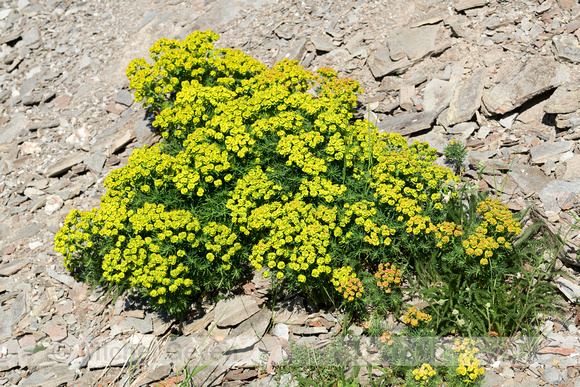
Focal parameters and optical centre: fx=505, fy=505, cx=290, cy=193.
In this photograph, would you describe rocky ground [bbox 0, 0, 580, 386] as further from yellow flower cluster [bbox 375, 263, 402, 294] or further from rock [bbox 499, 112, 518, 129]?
yellow flower cluster [bbox 375, 263, 402, 294]

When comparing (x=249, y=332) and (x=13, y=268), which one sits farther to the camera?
(x=13, y=268)

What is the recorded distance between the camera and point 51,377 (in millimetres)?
5926

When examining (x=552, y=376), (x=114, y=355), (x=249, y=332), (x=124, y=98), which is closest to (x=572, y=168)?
(x=552, y=376)

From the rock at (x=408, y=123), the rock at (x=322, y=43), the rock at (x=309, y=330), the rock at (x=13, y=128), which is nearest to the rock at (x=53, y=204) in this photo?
the rock at (x=13, y=128)

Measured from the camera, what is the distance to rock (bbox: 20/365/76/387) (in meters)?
5.86

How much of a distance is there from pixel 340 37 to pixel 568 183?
462 cm

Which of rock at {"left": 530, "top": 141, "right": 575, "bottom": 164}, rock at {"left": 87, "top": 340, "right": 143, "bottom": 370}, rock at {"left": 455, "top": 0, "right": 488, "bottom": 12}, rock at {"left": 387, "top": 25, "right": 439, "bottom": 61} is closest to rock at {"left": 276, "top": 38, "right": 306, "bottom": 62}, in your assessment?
Result: rock at {"left": 387, "top": 25, "right": 439, "bottom": 61}

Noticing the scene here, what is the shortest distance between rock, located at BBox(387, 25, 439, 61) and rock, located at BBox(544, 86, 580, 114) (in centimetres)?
210

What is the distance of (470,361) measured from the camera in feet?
16.3

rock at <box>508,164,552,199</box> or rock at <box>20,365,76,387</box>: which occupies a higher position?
rock at <box>20,365,76,387</box>

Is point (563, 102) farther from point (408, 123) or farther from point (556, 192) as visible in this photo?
point (408, 123)

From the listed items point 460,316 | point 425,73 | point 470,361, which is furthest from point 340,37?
point 470,361

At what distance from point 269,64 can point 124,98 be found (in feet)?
9.05

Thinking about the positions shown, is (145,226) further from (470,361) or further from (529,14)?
(529,14)
